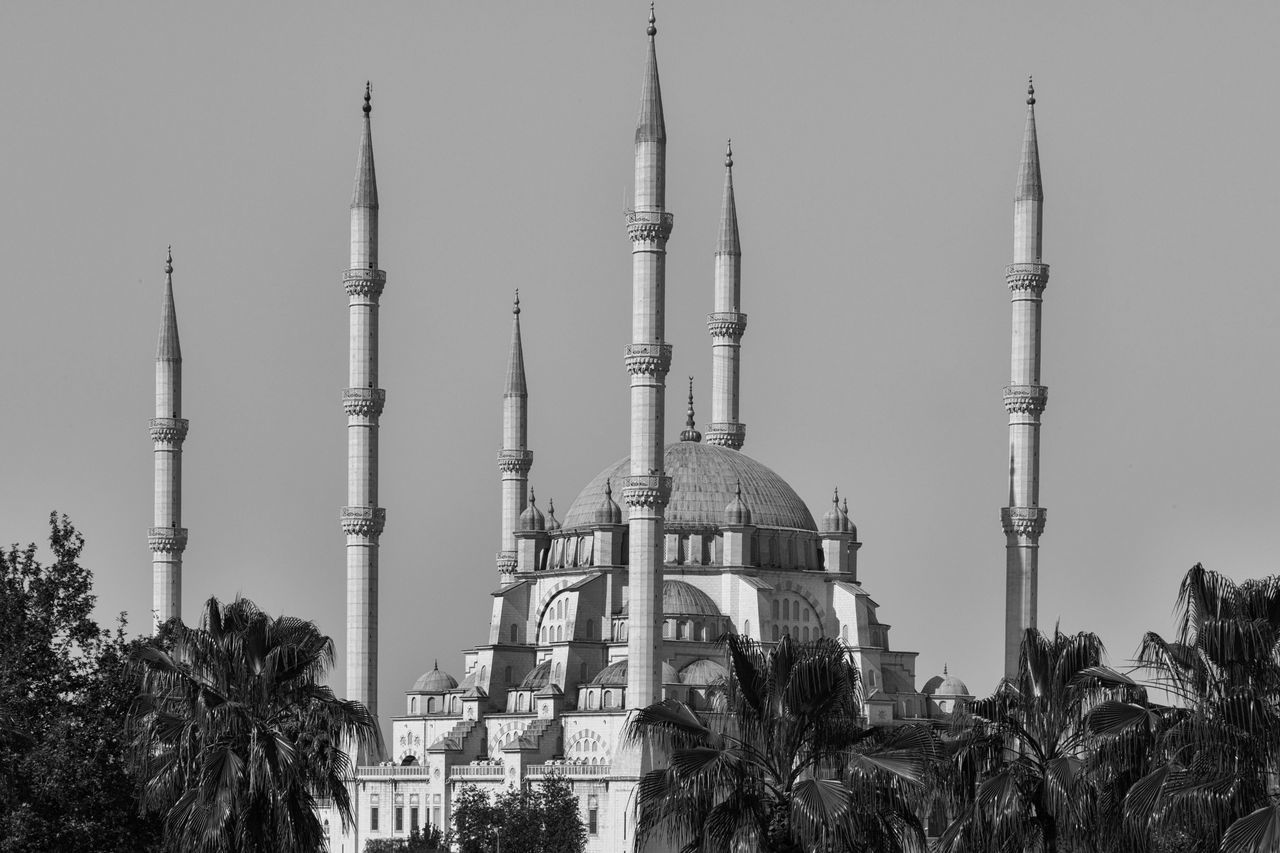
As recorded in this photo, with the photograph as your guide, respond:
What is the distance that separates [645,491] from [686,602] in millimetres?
18133

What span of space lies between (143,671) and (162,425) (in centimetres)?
4679

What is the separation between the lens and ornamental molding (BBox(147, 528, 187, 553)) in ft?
267

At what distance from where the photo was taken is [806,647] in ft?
104

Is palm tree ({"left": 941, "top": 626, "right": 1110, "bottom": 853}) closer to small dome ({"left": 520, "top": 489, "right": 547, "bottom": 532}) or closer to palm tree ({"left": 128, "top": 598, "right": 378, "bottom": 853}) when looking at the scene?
palm tree ({"left": 128, "top": 598, "right": 378, "bottom": 853})

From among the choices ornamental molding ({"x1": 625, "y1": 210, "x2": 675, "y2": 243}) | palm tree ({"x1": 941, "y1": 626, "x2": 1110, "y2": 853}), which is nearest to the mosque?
ornamental molding ({"x1": 625, "y1": 210, "x2": 675, "y2": 243})

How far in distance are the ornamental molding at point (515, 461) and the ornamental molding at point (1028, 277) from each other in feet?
70.6

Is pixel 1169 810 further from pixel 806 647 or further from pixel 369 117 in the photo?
pixel 369 117

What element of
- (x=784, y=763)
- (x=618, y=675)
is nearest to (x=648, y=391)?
(x=618, y=675)

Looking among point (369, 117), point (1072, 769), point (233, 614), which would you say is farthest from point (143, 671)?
point (369, 117)

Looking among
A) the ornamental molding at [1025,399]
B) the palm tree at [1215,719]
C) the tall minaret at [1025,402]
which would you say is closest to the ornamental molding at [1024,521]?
the tall minaret at [1025,402]

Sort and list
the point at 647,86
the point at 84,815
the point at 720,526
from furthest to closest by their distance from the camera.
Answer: the point at 720,526
the point at 647,86
the point at 84,815

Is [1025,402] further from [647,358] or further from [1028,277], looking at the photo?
[647,358]

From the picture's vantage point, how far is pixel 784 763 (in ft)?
102

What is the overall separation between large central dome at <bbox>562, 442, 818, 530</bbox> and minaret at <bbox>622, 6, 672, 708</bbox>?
Result: 1839cm
